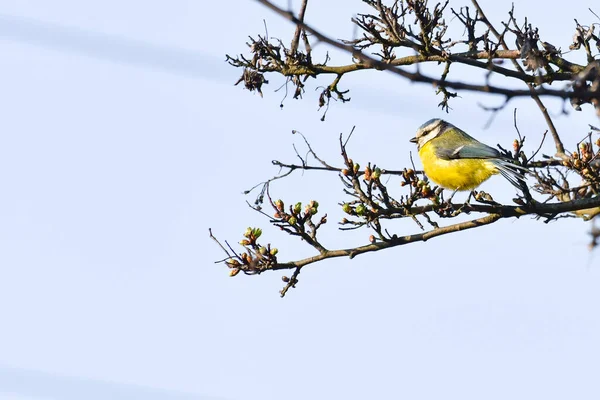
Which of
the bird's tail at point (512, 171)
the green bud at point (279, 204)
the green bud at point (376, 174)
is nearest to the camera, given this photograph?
the green bud at point (376, 174)

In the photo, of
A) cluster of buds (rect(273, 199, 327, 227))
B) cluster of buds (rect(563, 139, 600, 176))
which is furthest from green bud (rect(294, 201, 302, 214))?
cluster of buds (rect(563, 139, 600, 176))

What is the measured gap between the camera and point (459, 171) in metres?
6.73

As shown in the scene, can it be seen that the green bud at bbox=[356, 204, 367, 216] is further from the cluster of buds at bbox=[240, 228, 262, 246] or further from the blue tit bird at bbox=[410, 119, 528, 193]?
the blue tit bird at bbox=[410, 119, 528, 193]

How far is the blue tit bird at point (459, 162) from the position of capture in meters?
6.55

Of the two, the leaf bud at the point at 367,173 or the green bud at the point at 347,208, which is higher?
the leaf bud at the point at 367,173

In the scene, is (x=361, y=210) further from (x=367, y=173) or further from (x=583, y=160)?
(x=583, y=160)

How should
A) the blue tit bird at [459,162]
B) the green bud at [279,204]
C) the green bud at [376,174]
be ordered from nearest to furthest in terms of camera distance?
1. the green bud at [376,174]
2. the green bud at [279,204]
3. the blue tit bird at [459,162]

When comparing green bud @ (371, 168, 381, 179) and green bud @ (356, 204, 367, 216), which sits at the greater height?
green bud @ (371, 168, 381, 179)

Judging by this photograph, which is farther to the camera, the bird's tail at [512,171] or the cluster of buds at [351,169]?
the bird's tail at [512,171]

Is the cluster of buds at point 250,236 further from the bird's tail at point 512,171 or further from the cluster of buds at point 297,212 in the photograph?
the bird's tail at point 512,171

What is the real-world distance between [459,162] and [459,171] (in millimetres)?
69

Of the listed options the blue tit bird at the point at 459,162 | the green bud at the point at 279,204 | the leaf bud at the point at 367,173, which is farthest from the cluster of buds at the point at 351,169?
the blue tit bird at the point at 459,162

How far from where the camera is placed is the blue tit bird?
21.5 feet

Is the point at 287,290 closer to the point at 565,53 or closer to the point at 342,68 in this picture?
the point at 342,68
